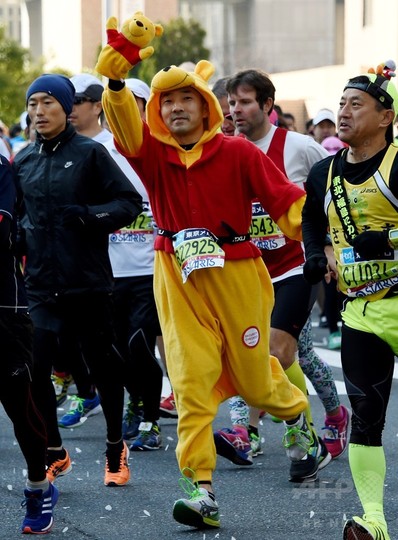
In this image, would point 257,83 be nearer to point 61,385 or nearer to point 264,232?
point 264,232

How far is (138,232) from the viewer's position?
28.4ft

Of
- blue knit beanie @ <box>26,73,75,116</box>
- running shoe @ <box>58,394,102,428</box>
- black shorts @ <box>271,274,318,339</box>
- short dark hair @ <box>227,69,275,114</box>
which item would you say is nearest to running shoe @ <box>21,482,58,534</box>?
black shorts @ <box>271,274,318,339</box>

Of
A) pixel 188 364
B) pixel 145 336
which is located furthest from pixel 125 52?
pixel 145 336

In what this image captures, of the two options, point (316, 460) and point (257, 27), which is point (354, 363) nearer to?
point (316, 460)

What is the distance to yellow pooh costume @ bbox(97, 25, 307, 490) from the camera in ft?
20.0

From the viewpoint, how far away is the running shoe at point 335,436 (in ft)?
25.1

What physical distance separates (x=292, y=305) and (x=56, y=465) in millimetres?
1504

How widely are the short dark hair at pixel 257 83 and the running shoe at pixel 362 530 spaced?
2.85 meters

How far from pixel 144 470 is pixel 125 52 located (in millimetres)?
2532

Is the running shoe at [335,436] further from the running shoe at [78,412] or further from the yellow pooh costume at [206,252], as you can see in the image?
the running shoe at [78,412]

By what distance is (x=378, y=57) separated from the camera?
144ft

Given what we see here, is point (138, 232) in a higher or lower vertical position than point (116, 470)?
higher

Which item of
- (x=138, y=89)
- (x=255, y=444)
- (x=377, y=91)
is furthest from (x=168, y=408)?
(x=377, y=91)

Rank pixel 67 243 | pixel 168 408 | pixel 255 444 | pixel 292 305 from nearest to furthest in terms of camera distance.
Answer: pixel 67 243 → pixel 292 305 → pixel 255 444 → pixel 168 408
